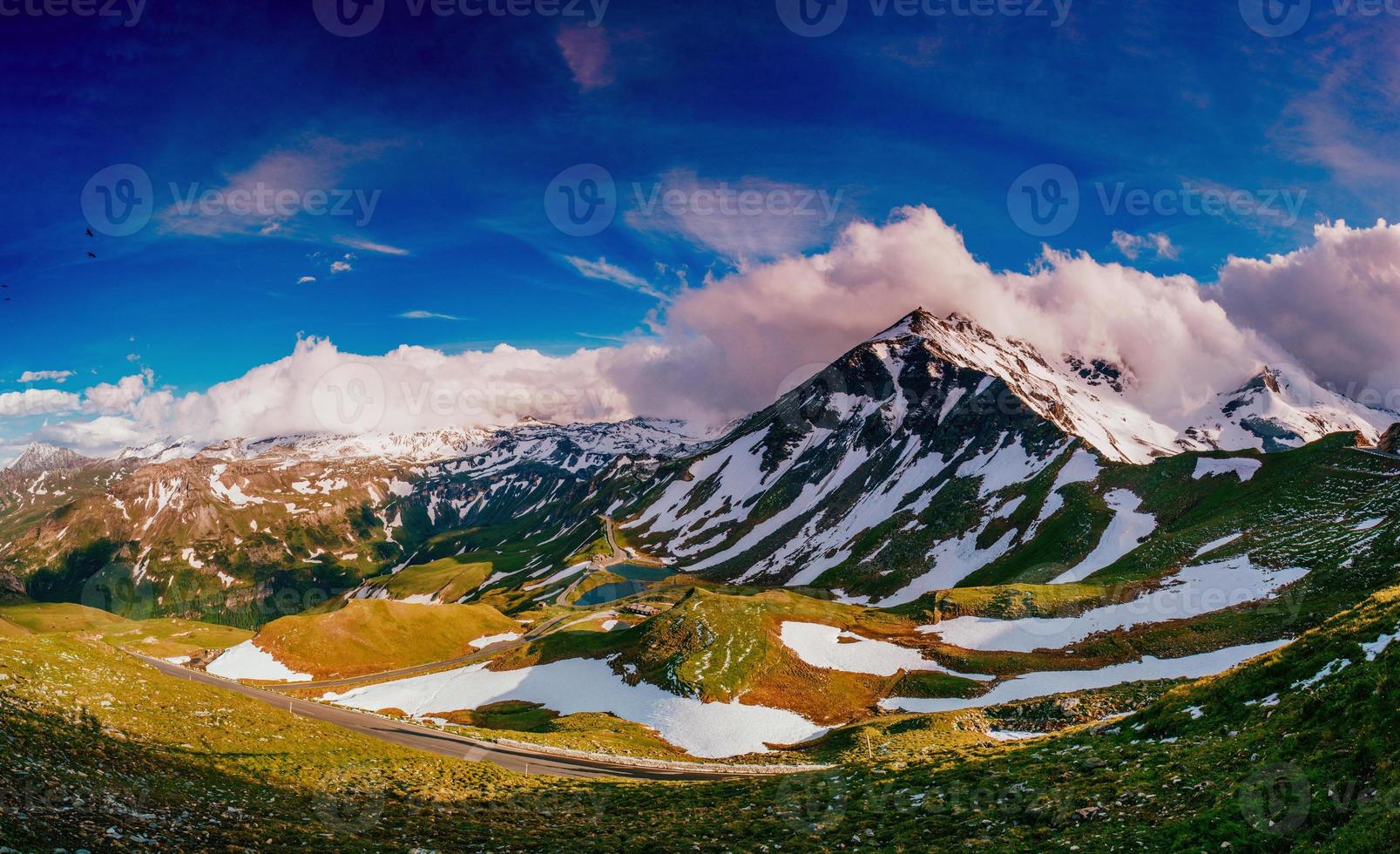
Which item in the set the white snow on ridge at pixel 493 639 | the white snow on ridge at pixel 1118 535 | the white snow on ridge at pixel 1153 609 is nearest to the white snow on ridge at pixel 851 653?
the white snow on ridge at pixel 1153 609

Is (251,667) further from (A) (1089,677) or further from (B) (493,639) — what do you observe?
(A) (1089,677)

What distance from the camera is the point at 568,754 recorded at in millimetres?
46688

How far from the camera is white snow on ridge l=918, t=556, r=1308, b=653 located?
235 ft

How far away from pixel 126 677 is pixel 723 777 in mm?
31678

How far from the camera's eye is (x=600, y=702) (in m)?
76.4

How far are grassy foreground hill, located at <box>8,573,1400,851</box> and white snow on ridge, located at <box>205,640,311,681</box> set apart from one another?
79.5 metres

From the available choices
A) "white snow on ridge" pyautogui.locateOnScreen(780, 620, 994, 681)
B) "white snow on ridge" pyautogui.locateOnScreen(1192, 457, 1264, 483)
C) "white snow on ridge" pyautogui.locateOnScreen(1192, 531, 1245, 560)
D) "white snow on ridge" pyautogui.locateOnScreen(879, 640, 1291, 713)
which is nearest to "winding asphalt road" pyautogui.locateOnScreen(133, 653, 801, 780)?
"white snow on ridge" pyautogui.locateOnScreen(879, 640, 1291, 713)

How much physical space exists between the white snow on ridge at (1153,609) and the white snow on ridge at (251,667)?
100m

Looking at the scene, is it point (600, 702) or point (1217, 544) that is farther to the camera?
point (1217, 544)

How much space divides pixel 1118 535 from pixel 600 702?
106581 mm

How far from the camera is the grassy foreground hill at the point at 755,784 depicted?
50.2 feet

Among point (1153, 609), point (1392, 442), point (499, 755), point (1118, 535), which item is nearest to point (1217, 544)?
point (1153, 609)

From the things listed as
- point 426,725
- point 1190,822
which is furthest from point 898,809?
point 426,725

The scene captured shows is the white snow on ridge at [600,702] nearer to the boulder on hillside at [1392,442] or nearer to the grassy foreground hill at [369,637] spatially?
the grassy foreground hill at [369,637]
